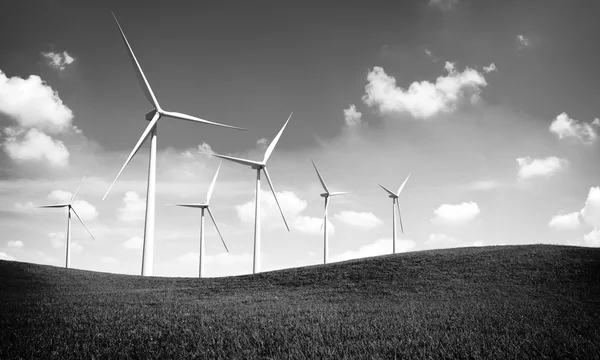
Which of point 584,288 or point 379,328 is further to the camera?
point 584,288

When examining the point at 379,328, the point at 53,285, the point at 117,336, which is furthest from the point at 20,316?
the point at 53,285

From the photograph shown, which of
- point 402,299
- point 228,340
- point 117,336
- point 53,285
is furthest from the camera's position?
point 53,285

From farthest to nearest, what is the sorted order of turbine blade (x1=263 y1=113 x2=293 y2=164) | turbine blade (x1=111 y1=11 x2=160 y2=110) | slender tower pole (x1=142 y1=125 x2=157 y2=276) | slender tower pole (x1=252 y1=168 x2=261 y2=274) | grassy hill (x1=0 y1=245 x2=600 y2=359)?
1. turbine blade (x1=263 y1=113 x2=293 y2=164)
2. slender tower pole (x1=252 y1=168 x2=261 y2=274)
3. turbine blade (x1=111 y1=11 x2=160 y2=110)
4. slender tower pole (x1=142 y1=125 x2=157 y2=276)
5. grassy hill (x1=0 y1=245 x2=600 y2=359)

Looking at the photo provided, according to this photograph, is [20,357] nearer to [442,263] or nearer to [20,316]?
[20,316]

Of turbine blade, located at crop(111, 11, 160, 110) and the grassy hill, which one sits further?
turbine blade, located at crop(111, 11, 160, 110)

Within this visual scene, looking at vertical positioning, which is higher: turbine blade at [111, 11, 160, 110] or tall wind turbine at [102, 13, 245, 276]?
turbine blade at [111, 11, 160, 110]

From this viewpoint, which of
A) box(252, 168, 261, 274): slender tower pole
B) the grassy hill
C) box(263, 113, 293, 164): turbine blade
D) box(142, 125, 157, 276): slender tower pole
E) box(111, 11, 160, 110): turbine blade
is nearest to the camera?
the grassy hill

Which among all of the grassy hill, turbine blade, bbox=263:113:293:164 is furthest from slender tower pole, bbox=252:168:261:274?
the grassy hill

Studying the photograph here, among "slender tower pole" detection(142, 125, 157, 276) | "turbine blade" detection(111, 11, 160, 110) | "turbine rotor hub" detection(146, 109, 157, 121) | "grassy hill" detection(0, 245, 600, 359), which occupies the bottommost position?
"grassy hill" detection(0, 245, 600, 359)

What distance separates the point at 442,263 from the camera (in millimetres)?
40219

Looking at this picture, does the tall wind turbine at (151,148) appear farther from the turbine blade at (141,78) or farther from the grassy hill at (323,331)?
the grassy hill at (323,331)

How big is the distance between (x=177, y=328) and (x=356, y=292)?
68.6 feet

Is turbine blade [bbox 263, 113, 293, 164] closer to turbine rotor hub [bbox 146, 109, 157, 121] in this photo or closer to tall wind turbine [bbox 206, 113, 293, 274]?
tall wind turbine [bbox 206, 113, 293, 274]

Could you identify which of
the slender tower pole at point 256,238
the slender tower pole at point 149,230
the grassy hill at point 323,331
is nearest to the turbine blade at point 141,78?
the slender tower pole at point 149,230
